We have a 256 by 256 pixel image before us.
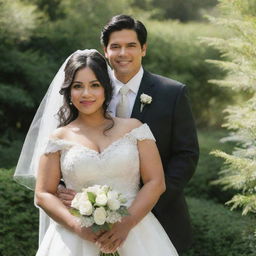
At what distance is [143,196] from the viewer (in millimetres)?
3766

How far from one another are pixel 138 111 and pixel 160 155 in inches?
13.3

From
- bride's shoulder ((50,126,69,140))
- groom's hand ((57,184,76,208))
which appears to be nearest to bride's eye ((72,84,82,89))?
bride's shoulder ((50,126,69,140))

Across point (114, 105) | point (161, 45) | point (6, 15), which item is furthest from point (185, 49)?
point (114, 105)

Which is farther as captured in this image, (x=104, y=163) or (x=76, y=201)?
(x=104, y=163)

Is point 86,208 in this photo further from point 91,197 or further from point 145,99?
point 145,99

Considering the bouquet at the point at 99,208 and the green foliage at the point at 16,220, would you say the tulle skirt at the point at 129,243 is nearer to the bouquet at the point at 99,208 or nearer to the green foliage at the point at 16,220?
the bouquet at the point at 99,208

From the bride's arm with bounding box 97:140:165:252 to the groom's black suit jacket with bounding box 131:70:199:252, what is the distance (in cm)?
34

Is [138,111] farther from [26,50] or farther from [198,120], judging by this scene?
[198,120]

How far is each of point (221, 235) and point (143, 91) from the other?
3097mm

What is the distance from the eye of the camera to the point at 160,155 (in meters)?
4.26

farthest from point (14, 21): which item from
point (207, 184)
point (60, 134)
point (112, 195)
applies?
point (112, 195)

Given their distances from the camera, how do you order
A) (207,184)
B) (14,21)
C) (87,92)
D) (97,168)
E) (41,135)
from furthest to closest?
1. (14,21)
2. (207,184)
3. (41,135)
4. (87,92)
5. (97,168)

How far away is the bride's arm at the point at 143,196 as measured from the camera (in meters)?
3.64

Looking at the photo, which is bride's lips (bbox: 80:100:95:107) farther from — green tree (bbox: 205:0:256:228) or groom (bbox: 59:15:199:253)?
green tree (bbox: 205:0:256:228)
